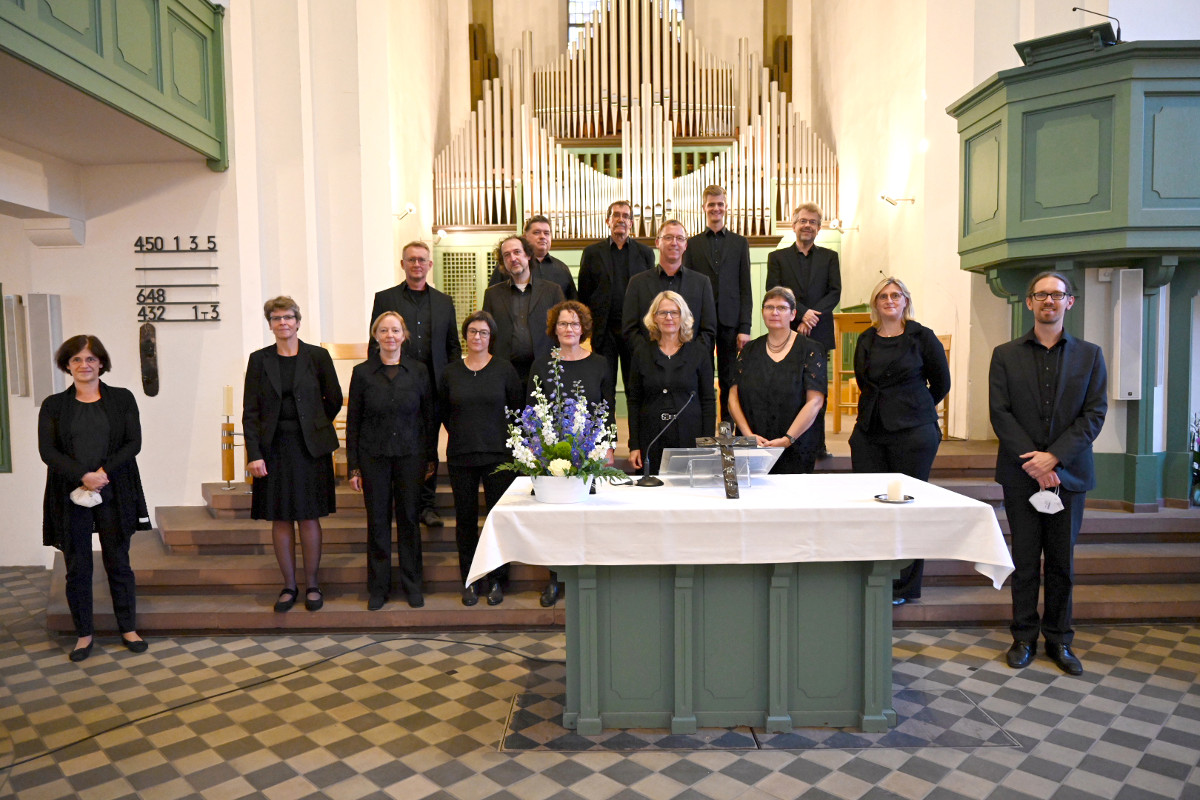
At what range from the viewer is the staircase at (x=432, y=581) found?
14.1ft

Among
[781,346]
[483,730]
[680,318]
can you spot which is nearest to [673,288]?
[680,318]

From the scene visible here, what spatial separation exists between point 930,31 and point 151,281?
6.55 meters

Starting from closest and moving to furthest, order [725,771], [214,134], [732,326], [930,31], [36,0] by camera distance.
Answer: [725,771], [36,0], [732,326], [214,134], [930,31]

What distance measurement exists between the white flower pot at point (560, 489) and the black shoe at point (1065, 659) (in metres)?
2.34

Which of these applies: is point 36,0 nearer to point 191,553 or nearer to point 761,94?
point 191,553

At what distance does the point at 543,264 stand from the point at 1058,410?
111 inches

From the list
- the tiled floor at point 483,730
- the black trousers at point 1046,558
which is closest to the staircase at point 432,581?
the tiled floor at point 483,730

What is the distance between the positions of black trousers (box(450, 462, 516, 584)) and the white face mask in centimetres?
243

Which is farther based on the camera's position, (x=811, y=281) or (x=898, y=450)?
(x=811, y=281)

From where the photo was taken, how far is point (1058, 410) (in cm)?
359

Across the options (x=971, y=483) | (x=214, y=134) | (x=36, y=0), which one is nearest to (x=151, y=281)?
(x=214, y=134)

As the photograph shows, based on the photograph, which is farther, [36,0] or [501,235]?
[501,235]

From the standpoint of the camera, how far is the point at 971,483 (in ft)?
17.3

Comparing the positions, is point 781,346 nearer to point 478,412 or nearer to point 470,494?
point 478,412
